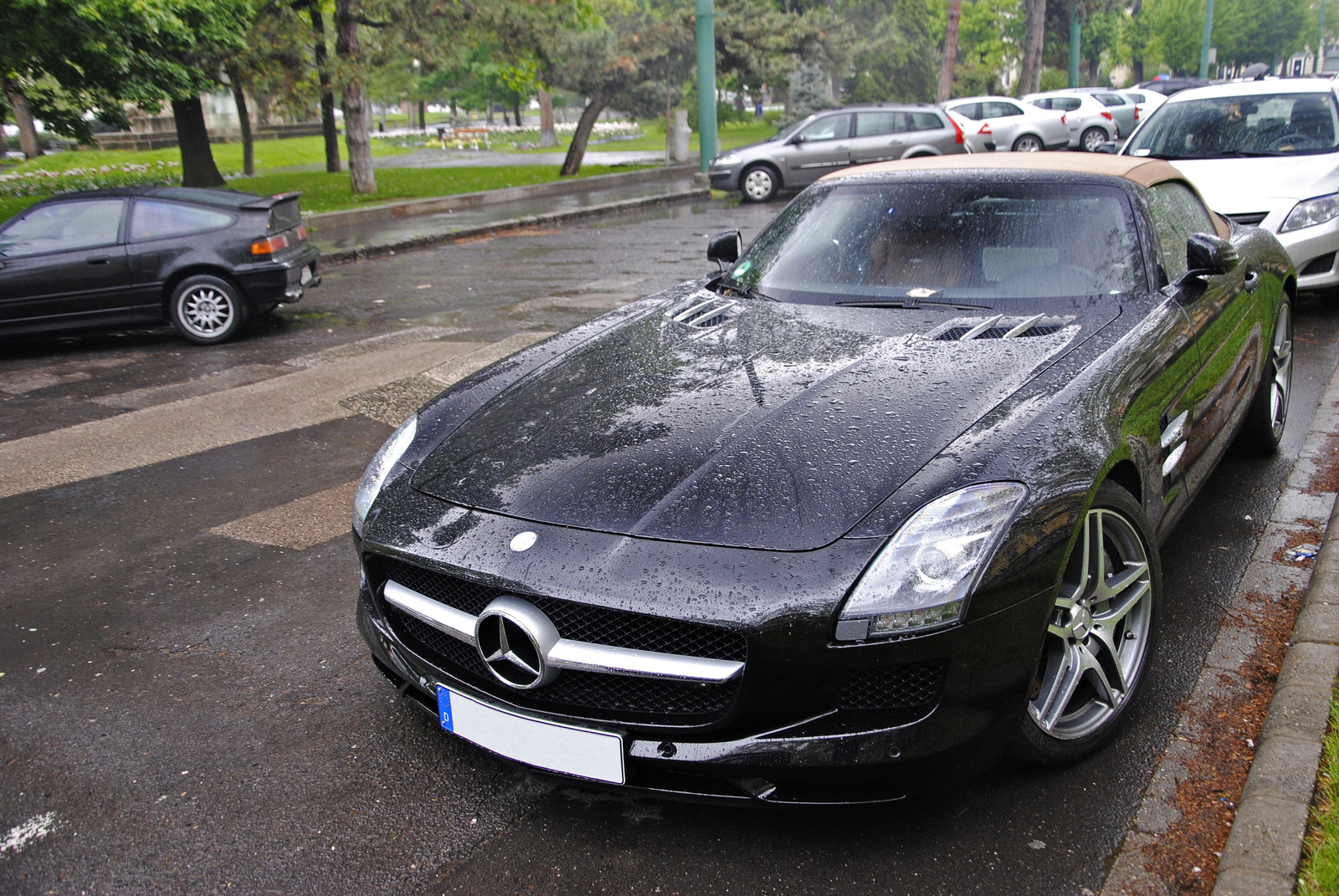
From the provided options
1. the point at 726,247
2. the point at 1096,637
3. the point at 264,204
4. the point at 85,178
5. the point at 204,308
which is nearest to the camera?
the point at 1096,637

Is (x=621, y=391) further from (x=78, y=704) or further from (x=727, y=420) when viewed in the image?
(x=78, y=704)

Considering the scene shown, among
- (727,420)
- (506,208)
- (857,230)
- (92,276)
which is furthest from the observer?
(506,208)

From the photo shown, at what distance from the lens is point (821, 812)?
2531 millimetres

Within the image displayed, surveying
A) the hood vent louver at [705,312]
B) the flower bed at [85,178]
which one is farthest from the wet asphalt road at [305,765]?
the flower bed at [85,178]

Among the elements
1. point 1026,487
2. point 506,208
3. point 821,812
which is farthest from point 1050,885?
point 506,208

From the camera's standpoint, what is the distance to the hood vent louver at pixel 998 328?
11.7ft

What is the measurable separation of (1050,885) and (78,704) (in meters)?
3.02

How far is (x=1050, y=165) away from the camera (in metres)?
4.38

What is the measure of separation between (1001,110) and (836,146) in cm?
858

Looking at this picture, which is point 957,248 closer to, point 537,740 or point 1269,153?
point 537,740

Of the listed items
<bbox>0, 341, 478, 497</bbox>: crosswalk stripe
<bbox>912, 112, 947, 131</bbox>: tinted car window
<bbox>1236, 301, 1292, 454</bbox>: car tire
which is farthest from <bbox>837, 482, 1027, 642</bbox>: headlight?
<bbox>912, 112, 947, 131</bbox>: tinted car window

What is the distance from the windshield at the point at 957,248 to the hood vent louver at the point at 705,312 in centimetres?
18

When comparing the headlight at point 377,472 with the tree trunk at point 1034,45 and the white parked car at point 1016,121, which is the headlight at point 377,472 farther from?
the tree trunk at point 1034,45

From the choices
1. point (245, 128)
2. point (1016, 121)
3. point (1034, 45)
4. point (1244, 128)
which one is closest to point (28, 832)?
point (1244, 128)
